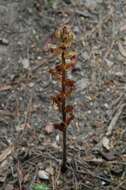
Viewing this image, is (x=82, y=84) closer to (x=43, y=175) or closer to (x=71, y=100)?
(x=71, y=100)

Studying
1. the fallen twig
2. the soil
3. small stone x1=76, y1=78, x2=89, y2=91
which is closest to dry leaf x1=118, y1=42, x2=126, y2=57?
the soil

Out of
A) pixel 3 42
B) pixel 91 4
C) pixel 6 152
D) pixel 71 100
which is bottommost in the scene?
pixel 6 152

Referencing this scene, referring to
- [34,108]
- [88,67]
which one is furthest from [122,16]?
[34,108]

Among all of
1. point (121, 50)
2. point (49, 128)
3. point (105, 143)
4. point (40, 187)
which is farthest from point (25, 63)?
point (40, 187)

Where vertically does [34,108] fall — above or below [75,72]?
below

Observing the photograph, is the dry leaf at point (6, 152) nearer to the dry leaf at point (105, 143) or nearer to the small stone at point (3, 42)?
the dry leaf at point (105, 143)

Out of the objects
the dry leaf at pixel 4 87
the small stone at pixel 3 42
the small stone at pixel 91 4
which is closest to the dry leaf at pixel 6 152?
the dry leaf at pixel 4 87

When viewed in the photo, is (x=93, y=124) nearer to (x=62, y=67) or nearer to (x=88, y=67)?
(x=88, y=67)

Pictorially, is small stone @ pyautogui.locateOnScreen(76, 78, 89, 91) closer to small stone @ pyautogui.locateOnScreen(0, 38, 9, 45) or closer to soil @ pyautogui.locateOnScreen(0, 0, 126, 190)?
soil @ pyautogui.locateOnScreen(0, 0, 126, 190)
